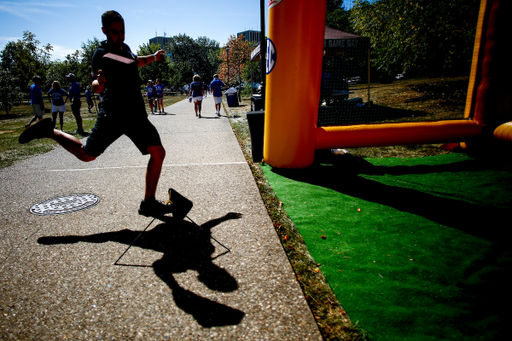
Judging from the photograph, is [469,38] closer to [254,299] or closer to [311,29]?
[311,29]

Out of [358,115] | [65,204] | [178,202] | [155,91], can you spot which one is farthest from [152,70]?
[178,202]

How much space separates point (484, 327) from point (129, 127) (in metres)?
3.16

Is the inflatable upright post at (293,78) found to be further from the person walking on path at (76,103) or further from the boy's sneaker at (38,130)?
the person walking on path at (76,103)

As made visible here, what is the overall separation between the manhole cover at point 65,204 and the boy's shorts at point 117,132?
3.69 feet

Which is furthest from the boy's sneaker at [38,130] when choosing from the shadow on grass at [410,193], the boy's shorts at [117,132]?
the shadow on grass at [410,193]

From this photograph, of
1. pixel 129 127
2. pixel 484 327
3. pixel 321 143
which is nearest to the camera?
pixel 484 327

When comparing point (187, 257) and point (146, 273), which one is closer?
point (146, 273)

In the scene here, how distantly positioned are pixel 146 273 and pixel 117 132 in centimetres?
142

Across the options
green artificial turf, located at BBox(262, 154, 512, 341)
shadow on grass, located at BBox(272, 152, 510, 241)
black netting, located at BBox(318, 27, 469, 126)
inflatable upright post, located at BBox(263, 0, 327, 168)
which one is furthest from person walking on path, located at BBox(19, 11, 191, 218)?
black netting, located at BBox(318, 27, 469, 126)

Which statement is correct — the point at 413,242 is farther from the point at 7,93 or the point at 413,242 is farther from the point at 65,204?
the point at 7,93

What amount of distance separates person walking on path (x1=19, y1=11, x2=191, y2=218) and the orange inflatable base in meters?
2.72

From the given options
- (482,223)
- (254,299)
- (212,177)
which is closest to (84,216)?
(212,177)

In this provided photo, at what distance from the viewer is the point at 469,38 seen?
10117mm

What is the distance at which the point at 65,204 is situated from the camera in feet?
11.4
